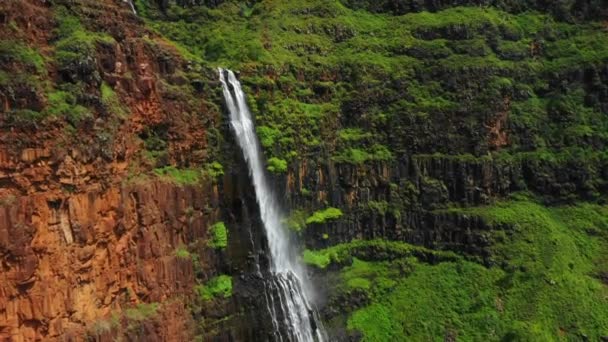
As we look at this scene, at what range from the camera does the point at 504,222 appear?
27.7 meters

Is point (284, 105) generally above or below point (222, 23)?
below

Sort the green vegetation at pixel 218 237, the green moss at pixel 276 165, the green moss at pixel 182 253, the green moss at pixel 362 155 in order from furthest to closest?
the green moss at pixel 362 155
the green moss at pixel 276 165
the green vegetation at pixel 218 237
the green moss at pixel 182 253

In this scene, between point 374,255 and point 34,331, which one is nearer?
point 34,331

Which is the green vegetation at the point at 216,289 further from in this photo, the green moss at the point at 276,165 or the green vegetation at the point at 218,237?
the green moss at the point at 276,165

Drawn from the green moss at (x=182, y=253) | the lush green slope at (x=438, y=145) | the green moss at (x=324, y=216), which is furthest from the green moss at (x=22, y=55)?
the green moss at (x=324, y=216)

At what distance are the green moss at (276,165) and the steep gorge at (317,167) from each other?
0.23 feet

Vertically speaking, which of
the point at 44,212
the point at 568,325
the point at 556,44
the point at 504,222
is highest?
the point at 556,44

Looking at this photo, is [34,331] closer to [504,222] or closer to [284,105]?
[284,105]

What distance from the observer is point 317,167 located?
2667cm

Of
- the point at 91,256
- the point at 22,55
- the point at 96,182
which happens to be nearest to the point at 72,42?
the point at 22,55

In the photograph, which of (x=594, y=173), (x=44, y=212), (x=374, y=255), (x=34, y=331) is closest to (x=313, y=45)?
(x=374, y=255)

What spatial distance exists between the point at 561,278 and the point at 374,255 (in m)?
9.16

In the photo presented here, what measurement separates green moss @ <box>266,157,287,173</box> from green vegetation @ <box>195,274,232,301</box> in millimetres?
5700

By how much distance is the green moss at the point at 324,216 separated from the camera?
25.8 m
